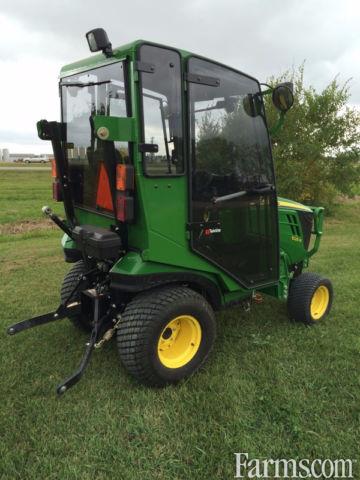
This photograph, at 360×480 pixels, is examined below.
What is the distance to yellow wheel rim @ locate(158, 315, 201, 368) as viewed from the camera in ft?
9.52

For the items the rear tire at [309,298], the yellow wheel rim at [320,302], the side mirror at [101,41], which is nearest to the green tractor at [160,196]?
the side mirror at [101,41]

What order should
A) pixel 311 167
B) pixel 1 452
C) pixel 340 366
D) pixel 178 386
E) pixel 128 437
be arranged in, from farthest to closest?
pixel 311 167
pixel 340 366
pixel 178 386
pixel 128 437
pixel 1 452

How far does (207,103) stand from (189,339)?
1.80 meters

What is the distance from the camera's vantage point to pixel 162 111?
2.58 meters

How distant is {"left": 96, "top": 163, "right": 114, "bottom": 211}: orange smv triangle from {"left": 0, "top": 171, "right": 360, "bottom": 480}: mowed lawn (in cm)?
128

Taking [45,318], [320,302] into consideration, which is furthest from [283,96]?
[45,318]

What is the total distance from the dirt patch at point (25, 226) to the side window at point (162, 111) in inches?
273

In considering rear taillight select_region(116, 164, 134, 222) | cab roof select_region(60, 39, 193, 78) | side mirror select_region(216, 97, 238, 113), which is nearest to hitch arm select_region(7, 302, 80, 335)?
rear taillight select_region(116, 164, 134, 222)

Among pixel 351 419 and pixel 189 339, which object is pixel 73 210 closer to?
pixel 189 339

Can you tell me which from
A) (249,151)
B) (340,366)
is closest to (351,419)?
(340,366)

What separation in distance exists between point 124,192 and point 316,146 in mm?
9548

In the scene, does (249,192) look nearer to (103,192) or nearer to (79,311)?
(103,192)

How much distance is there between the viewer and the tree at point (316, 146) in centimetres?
1091

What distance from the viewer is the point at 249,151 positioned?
3.23m
